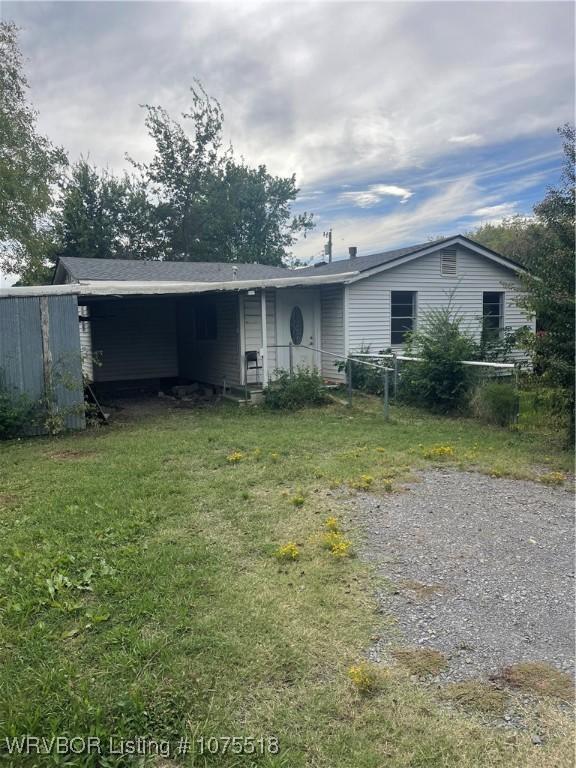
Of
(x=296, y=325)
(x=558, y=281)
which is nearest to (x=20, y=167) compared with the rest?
(x=296, y=325)

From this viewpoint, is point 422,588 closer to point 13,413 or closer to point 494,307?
point 13,413

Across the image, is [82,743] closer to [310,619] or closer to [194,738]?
[194,738]

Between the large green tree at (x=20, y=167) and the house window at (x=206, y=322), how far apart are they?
336 inches

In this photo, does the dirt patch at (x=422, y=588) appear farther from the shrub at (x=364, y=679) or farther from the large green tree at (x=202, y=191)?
the large green tree at (x=202, y=191)

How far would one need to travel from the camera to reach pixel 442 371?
9266 millimetres

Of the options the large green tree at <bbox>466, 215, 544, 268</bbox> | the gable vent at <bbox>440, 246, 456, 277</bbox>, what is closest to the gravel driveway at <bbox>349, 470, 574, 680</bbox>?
the gable vent at <bbox>440, 246, 456, 277</bbox>

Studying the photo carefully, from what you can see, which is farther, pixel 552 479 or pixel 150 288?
pixel 150 288

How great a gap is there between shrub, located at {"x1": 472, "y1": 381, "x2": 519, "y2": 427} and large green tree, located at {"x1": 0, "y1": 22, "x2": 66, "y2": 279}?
15.7 meters

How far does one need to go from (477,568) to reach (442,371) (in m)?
6.21

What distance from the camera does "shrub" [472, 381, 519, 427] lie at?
7.93 meters

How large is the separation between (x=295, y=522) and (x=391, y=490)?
3.92 feet

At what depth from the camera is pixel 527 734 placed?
2.05 m

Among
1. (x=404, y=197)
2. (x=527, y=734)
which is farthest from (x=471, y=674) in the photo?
(x=404, y=197)

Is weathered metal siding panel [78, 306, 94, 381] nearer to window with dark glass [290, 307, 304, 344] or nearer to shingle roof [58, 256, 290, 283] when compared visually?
shingle roof [58, 256, 290, 283]
